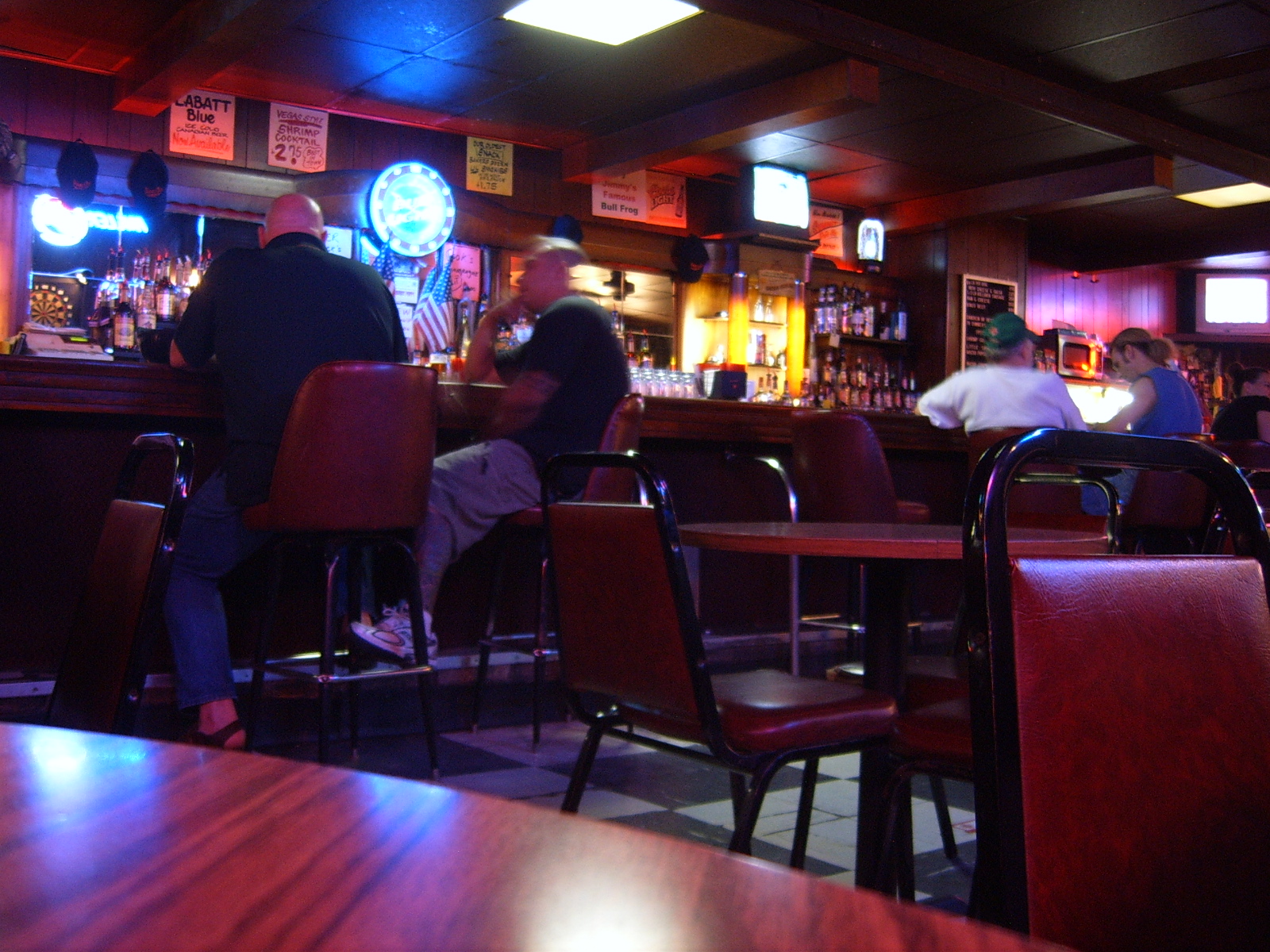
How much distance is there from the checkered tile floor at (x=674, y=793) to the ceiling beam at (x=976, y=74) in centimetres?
309

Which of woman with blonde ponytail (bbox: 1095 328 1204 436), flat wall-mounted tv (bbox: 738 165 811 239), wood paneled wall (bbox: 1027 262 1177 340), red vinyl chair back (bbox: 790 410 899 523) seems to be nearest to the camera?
red vinyl chair back (bbox: 790 410 899 523)

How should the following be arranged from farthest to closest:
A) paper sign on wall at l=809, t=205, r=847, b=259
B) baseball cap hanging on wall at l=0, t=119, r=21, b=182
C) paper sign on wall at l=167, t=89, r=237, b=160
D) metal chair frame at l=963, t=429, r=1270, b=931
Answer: paper sign on wall at l=809, t=205, r=847, b=259
paper sign on wall at l=167, t=89, r=237, b=160
baseball cap hanging on wall at l=0, t=119, r=21, b=182
metal chair frame at l=963, t=429, r=1270, b=931

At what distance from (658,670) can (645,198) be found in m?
6.37

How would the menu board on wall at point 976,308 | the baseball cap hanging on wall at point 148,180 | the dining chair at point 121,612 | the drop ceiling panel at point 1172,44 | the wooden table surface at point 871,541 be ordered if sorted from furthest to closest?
the menu board on wall at point 976,308
the baseball cap hanging on wall at point 148,180
the drop ceiling panel at point 1172,44
the wooden table surface at point 871,541
the dining chair at point 121,612

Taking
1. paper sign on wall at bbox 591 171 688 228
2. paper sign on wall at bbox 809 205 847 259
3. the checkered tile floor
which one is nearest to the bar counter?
the checkered tile floor

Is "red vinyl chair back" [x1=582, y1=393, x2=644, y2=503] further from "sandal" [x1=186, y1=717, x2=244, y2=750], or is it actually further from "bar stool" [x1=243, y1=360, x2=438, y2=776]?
"sandal" [x1=186, y1=717, x2=244, y2=750]

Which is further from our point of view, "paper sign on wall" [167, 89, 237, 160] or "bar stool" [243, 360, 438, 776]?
"paper sign on wall" [167, 89, 237, 160]

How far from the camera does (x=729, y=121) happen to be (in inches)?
243

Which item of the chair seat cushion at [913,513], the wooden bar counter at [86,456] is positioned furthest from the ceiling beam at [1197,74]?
the wooden bar counter at [86,456]

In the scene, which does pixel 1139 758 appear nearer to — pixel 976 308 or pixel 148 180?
pixel 148 180

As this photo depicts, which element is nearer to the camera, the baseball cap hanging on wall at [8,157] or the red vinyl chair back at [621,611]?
the red vinyl chair back at [621,611]

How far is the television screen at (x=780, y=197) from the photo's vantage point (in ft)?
24.9

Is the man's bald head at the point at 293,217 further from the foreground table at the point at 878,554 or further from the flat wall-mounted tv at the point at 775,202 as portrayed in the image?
the flat wall-mounted tv at the point at 775,202

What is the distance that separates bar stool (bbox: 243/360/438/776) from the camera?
8.77ft
